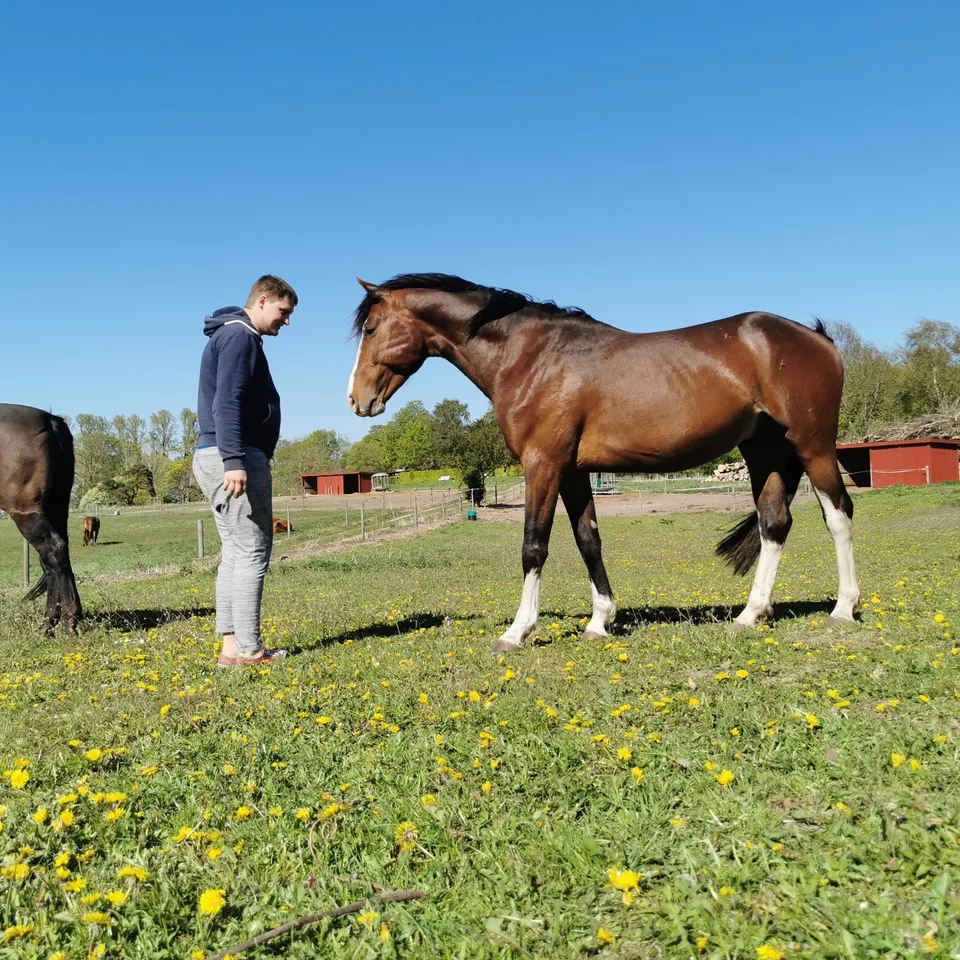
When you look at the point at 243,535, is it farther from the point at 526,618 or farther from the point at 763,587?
the point at 763,587

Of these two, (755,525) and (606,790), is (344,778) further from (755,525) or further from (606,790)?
(755,525)

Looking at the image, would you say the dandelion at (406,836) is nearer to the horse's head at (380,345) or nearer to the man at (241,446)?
the man at (241,446)

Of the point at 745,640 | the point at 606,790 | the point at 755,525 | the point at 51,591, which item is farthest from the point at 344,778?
the point at 51,591

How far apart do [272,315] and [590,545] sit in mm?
3239

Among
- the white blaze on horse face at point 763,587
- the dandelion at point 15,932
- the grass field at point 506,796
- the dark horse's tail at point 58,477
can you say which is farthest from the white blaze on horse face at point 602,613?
the dark horse's tail at point 58,477

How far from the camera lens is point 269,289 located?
5.96 meters

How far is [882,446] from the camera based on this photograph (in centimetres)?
4772

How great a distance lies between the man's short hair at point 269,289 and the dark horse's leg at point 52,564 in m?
4.00

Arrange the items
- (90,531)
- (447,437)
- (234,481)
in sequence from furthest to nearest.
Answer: (447,437), (90,531), (234,481)

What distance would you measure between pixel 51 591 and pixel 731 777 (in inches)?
298

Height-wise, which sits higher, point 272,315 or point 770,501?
point 272,315

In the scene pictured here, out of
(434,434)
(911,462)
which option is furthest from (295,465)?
(911,462)

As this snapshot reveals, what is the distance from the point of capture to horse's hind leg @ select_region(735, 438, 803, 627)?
6.50 m

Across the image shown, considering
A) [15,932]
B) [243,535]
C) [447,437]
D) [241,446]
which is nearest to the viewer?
[15,932]
